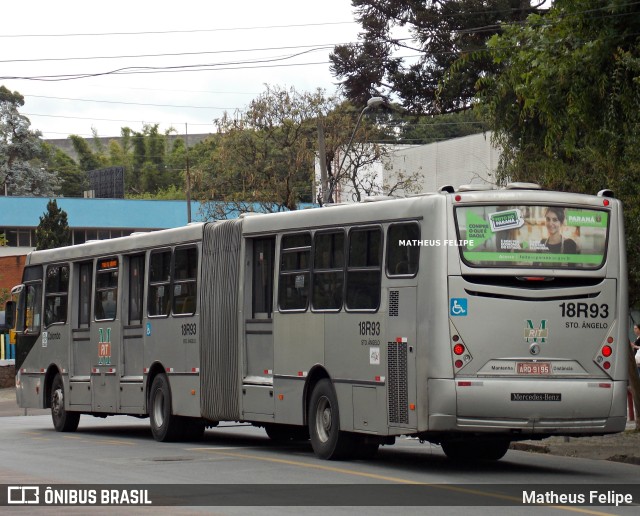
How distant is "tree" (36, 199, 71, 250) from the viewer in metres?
53.9

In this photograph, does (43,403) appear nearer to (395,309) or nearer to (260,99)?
(395,309)

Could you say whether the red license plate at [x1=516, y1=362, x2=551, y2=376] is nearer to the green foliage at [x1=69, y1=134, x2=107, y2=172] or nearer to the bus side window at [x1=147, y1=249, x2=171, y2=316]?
the bus side window at [x1=147, y1=249, x2=171, y2=316]

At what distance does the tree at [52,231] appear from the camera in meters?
53.9

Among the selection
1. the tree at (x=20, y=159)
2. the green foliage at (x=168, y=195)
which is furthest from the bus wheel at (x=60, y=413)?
the green foliage at (x=168, y=195)

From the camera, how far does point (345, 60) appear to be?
133ft

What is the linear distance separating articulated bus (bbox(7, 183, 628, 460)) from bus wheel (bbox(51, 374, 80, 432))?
3.89 m

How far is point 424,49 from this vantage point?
127ft

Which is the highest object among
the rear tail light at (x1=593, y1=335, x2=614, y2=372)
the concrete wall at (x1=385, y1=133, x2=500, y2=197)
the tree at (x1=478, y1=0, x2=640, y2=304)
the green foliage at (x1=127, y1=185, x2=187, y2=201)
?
the green foliage at (x1=127, y1=185, x2=187, y2=201)

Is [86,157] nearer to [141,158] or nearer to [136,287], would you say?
[141,158]

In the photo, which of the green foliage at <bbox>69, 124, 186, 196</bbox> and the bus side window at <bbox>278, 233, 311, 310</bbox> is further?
the green foliage at <bbox>69, 124, 186, 196</bbox>

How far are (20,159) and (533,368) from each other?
85.6 meters

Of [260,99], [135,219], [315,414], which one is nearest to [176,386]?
[315,414]

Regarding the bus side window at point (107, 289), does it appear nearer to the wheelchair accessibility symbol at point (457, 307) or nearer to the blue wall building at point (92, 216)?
the wheelchair accessibility symbol at point (457, 307)

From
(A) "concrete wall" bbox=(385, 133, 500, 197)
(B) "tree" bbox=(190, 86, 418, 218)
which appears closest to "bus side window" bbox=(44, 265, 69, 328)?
(A) "concrete wall" bbox=(385, 133, 500, 197)
